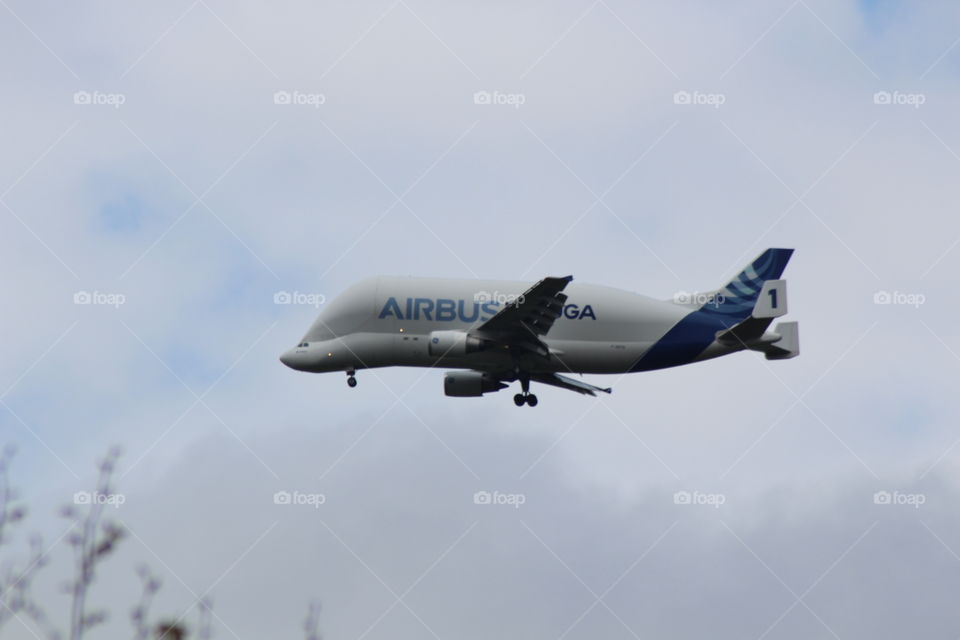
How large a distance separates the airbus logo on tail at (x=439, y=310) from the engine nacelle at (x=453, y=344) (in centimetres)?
230

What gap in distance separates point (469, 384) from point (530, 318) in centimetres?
641

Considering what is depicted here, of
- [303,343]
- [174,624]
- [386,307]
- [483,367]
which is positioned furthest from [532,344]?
[174,624]

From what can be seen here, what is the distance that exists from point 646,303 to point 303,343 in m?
16.6

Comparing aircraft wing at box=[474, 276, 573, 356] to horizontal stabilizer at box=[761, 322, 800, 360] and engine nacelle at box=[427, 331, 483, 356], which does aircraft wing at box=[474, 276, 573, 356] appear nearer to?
engine nacelle at box=[427, 331, 483, 356]

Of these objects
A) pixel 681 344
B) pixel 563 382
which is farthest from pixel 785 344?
pixel 563 382

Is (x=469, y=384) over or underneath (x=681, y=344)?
underneath

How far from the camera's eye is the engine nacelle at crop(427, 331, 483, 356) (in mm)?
59375

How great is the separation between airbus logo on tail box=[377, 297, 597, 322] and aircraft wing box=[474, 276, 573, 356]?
1.61 m

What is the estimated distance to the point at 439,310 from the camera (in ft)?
204

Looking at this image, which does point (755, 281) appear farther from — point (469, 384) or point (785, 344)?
point (469, 384)

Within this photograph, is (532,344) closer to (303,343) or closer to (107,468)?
(303,343)
